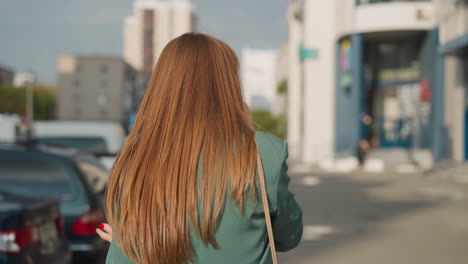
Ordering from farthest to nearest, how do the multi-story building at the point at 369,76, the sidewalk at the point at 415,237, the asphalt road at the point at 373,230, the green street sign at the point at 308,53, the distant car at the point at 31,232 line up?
1. the green street sign at the point at 308,53
2. the multi-story building at the point at 369,76
3. the asphalt road at the point at 373,230
4. the sidewalk at the point at 415,237
5. the distant car at the point at 31,232

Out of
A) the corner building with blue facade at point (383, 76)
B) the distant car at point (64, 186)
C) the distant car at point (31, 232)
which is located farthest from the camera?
the corner building with blue facade at point (383, 76)

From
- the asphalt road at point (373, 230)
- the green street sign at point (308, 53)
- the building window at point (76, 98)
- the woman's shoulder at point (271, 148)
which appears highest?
the green street sign at point (308, 53)

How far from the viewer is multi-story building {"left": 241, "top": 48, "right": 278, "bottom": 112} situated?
129 meters

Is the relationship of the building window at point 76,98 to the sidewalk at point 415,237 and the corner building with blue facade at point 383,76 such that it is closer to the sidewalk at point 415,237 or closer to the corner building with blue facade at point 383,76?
the corner building with blue facade at point 383,76

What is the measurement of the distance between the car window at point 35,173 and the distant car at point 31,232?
1038 millimetres

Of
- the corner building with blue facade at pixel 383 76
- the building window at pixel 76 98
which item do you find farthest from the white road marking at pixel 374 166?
the building window at pixel 76 98

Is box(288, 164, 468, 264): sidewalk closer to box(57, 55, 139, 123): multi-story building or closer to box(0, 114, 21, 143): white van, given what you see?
box(0, 114, 21, 143): white van

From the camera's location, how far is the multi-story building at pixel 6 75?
11519 cm

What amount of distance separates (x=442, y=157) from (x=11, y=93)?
81.7m

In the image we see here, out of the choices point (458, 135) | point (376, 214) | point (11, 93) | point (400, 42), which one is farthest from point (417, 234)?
point (11, 93)

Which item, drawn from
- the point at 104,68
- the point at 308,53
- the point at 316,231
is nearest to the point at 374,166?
the point at 308,53

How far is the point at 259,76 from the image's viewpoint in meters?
130

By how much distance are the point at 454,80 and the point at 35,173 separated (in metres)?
26.4

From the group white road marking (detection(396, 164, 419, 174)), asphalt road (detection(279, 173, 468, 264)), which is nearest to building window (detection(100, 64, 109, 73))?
white road marking (detection(396, 164, 419, 174))
